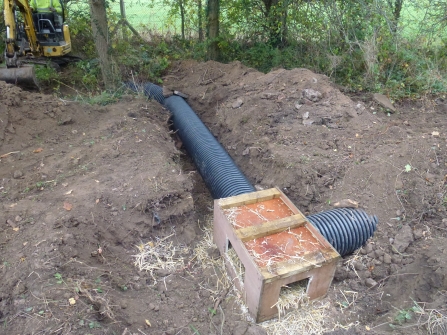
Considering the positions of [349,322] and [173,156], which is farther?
[173,156]

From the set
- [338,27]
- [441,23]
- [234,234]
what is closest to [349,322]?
[234,234]

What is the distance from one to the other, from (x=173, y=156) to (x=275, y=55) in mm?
4503

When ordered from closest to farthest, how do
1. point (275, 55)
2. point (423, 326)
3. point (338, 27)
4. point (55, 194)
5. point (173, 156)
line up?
point (423, 326) → point (55, 194) → point (173, 156) → point (338, 27) → point (275, 55)

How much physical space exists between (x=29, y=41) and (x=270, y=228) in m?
7.18

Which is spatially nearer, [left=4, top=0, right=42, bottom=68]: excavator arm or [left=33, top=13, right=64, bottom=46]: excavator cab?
[left=4, top=0, right=42, bottom=68]: excavator arm

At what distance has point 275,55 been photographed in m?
8.40

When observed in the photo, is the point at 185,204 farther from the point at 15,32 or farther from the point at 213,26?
the point at 213,26

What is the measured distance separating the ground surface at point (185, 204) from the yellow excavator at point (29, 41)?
3.66 ft

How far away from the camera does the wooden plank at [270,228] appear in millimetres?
3291

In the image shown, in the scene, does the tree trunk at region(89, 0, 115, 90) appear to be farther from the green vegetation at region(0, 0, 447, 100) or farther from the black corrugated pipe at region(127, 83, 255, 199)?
the black corrugated pipe at region(127, 83, 255, 199)

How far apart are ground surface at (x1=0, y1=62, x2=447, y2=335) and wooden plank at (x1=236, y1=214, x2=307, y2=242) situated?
0.69 m

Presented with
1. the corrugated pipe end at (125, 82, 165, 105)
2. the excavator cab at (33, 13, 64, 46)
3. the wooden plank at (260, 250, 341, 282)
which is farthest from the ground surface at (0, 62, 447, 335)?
the excavator cab at (33, 13, 64, 46)

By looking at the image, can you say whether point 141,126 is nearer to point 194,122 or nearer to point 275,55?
point 194,122

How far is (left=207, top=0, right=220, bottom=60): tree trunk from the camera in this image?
8.34 meters
